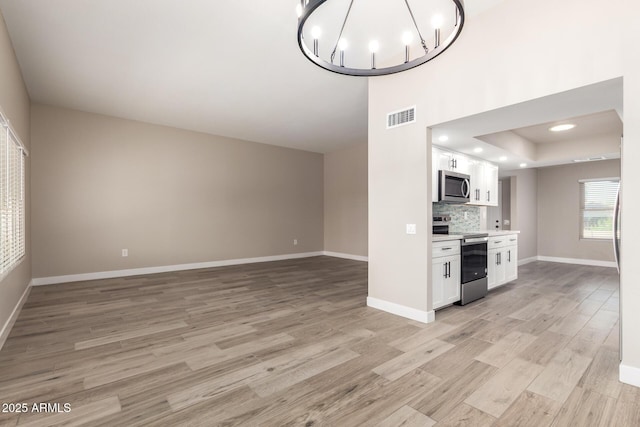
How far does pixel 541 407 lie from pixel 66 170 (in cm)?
688

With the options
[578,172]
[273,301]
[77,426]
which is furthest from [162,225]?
[578,172]

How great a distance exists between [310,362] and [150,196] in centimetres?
511

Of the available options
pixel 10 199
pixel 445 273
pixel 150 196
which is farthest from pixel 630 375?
A: pixel 150 196

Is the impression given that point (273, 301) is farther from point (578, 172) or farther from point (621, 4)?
point (578, 172)

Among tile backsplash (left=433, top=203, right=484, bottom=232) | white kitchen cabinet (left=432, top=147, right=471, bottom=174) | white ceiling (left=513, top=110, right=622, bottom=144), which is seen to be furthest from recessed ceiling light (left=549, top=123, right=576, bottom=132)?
tile backsplash (left=433, top=203, right=484, bottom=232)

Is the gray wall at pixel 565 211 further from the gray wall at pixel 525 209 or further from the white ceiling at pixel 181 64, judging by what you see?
the white ceiling at pixel 181 64

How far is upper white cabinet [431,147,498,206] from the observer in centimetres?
414

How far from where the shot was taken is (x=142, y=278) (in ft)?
18.4

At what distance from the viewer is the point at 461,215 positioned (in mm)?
5355

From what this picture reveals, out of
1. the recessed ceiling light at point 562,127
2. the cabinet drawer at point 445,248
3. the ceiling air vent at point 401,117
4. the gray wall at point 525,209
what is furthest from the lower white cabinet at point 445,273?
the gray wall at point 525,209

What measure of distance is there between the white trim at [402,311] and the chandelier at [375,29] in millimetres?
2440

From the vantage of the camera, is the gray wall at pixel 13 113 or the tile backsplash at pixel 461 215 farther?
the tile backsplash at pixel 461 215

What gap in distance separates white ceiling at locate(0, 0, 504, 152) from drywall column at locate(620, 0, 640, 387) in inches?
47.0

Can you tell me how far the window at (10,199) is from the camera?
2.90m
